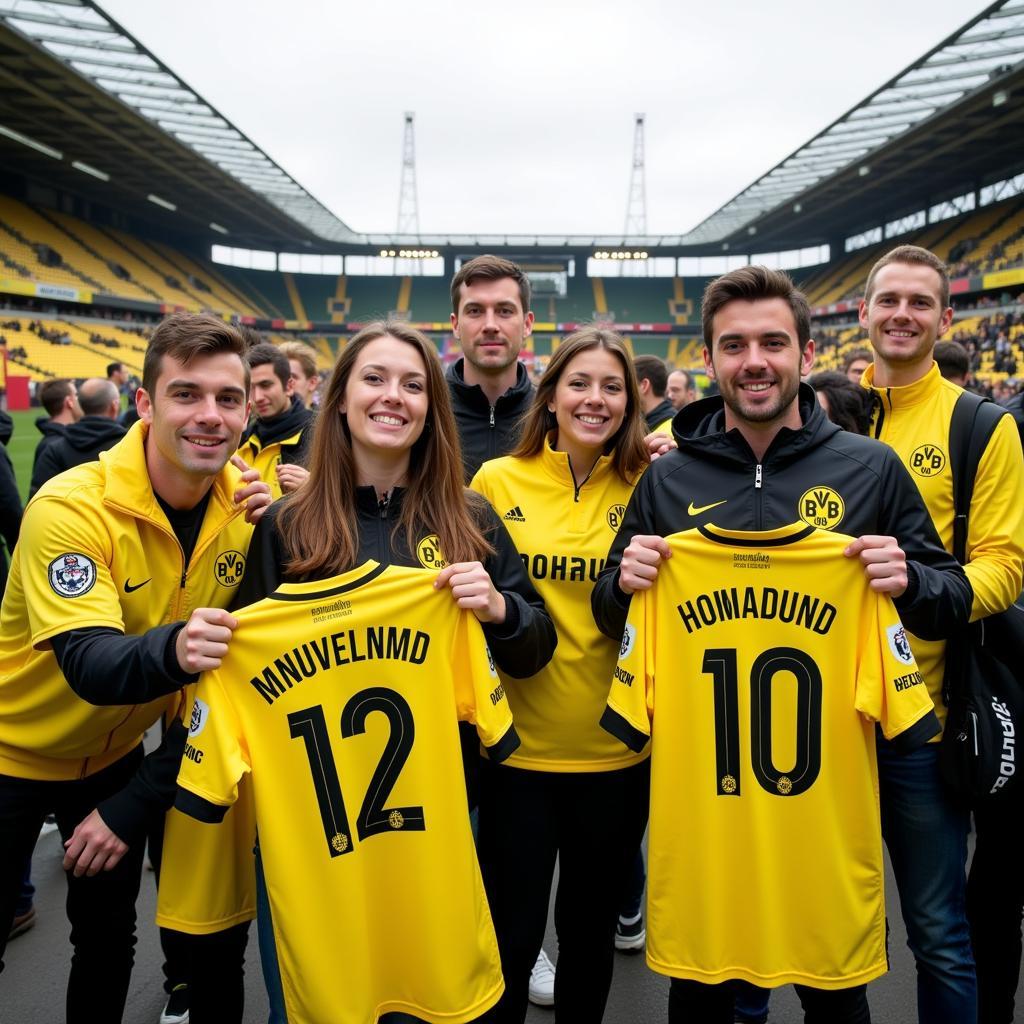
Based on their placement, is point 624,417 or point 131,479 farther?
point 624,417

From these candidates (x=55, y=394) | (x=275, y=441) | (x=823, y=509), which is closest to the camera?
(x=823, y=509)

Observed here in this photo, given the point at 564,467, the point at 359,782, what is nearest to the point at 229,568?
the point at 359,782

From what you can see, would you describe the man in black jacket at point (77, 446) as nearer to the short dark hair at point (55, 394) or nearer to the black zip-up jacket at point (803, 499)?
the short dark hair at point (55, 394)

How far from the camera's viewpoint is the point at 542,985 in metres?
2.84

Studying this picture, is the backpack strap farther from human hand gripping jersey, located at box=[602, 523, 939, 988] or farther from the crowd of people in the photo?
human hand gripping jersey, located at box=[602, 523, 939, 988]

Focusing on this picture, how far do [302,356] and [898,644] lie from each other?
4294mm

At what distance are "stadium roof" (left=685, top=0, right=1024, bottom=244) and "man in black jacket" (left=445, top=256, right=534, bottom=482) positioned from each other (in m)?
19.1

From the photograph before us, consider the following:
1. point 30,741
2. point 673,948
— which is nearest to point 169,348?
point 30,741

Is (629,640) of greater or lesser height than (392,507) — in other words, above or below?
below

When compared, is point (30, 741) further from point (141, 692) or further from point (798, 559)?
point (798, 559)

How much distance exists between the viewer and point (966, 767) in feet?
7.23

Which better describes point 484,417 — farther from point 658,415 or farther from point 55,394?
point 55,394

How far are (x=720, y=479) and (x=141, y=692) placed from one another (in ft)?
5.40

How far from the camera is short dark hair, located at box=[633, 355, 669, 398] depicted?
5.18 m
